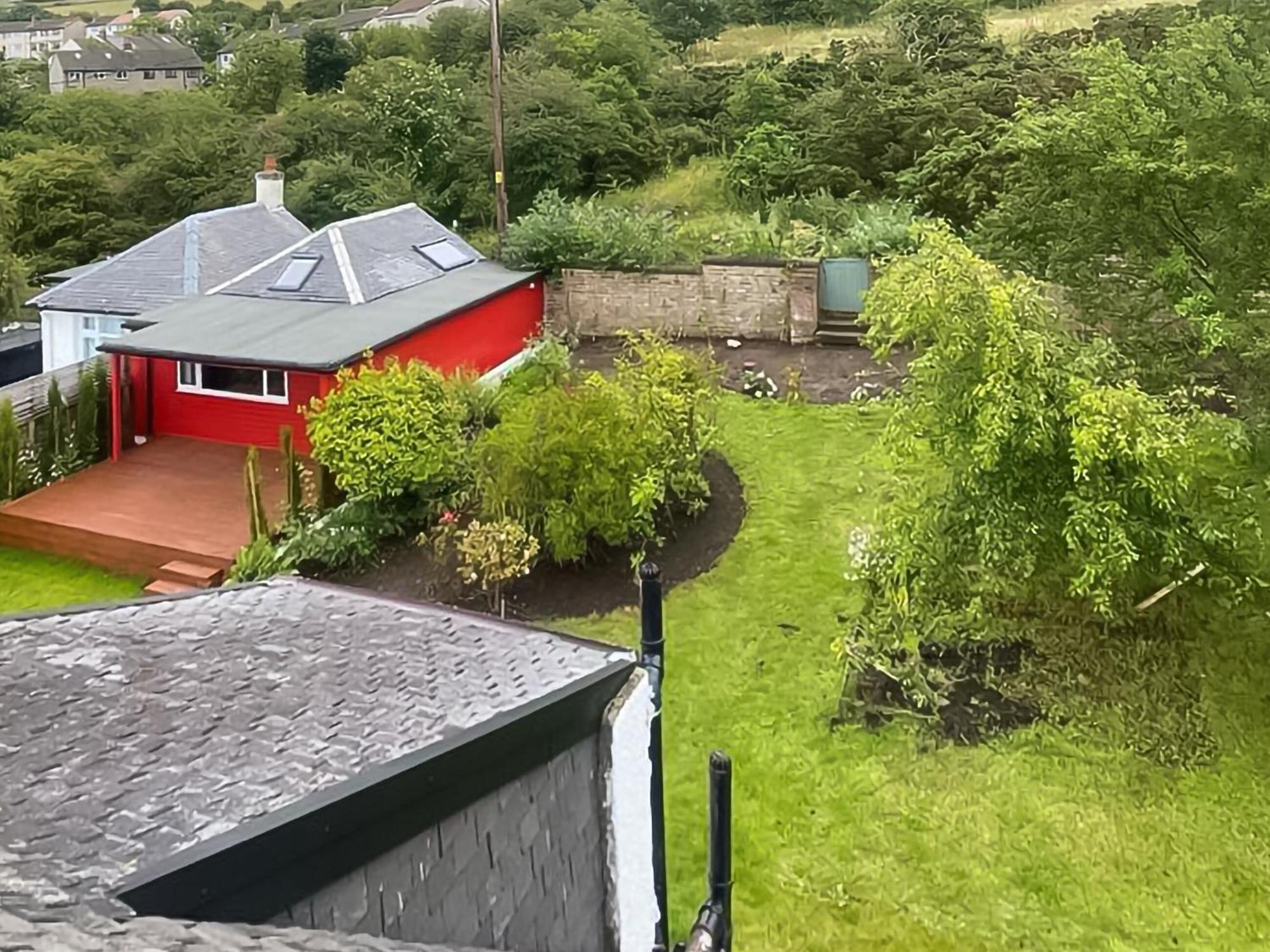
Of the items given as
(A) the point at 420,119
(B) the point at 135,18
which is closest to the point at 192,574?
(A) the point at 420,119

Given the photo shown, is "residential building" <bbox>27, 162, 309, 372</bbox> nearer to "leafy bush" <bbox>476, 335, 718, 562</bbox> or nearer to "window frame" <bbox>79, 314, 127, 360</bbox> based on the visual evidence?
"window frame" <bbox>79, 314, 127, 360</bbox>

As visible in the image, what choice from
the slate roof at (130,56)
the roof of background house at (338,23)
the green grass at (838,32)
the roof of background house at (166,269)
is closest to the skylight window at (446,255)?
the roof of background house at (166,269)

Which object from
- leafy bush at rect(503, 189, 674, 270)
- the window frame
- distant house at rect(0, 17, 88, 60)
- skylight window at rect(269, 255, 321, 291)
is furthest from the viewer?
distant house at rect(0, 17, 88, 60)

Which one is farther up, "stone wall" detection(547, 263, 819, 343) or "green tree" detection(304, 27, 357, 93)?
"green tree" detection(304, 27, 357, 93)

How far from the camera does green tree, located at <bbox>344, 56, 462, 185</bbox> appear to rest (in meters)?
31.5

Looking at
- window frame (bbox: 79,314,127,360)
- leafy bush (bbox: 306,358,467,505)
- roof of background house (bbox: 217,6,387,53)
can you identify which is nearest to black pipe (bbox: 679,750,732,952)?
leafy bush (bbox: 306,358,467,505)

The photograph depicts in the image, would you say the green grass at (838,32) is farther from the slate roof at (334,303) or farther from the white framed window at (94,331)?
the white framed window at (94,331)

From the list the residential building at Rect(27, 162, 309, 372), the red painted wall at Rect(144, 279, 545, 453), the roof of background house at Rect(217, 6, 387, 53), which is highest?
the roof of background house at Rect(217, 6, 387, 53)

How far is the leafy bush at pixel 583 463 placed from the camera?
10930 mm

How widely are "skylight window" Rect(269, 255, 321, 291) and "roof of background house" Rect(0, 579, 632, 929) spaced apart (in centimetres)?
1263

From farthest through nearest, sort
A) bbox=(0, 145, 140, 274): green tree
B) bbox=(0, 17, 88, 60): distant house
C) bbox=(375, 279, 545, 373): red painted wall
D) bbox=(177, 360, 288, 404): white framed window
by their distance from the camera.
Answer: bbox=(0, 17, 88, 60): distant house < bbox=(0, 145, 140, 274): green tree < bbox=(375, 279, 545, 373): red painted wall < bbox=(177, 360, 288, 404): white framed window

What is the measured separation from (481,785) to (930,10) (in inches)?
1305

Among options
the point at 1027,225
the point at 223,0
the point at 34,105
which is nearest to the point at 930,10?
the point at 1027,225

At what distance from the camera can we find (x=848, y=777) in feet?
26.8
